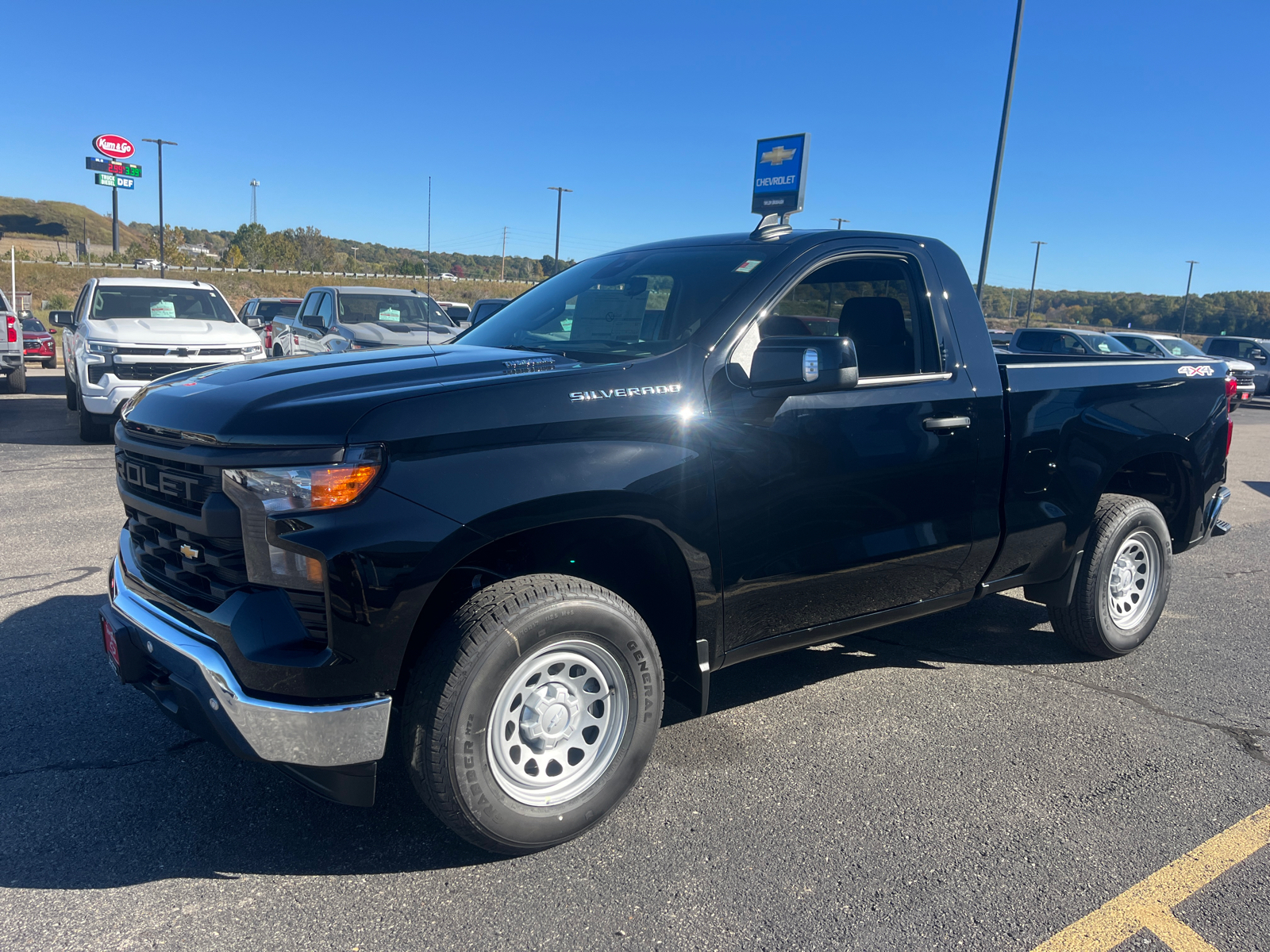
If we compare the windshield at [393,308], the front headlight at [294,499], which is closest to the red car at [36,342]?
the windshield at [393,308]

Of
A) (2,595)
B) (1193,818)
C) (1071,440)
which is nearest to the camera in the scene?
(1193,818)

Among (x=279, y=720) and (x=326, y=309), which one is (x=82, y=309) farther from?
(x=279, y=720)

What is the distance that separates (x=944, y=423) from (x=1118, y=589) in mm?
1828

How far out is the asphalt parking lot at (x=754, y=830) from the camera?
2.44 metres

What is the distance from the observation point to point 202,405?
267 cm

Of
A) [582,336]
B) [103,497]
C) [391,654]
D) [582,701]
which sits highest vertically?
[582,336]

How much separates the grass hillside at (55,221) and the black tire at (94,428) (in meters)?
154

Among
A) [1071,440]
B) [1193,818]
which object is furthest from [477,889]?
[1071,440]

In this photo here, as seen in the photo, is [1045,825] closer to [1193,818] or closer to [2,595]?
[1193,818]

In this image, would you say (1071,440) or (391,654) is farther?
(1071,440)

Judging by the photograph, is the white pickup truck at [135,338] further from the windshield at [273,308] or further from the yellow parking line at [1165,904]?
the windshield at [273,308]

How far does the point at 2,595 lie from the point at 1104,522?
5755 mm

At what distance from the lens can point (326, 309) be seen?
44.0 feet

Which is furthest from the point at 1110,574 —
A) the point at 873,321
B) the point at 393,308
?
the point at 393,308
